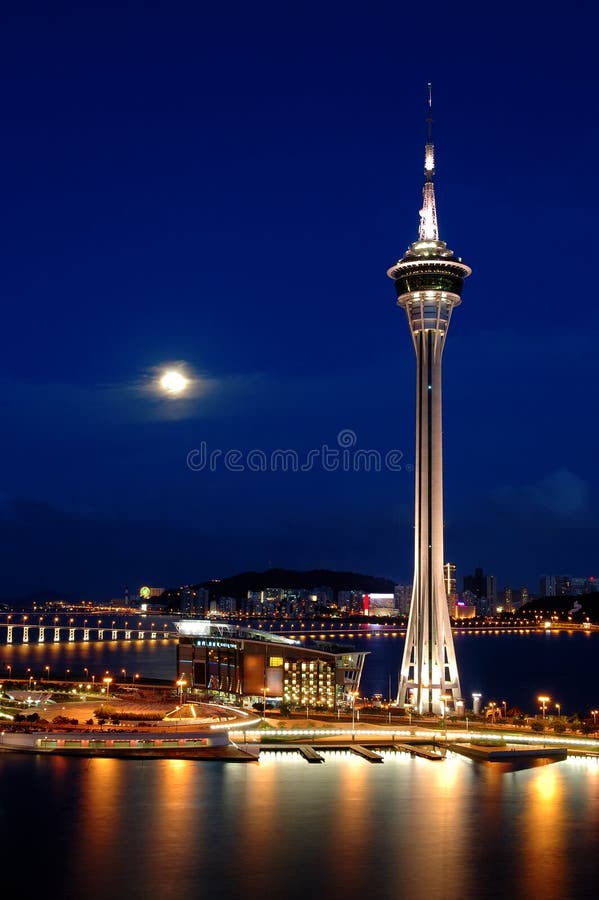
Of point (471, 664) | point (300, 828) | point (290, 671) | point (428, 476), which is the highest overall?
point (428, 476)

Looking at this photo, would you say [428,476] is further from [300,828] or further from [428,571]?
[300,828]

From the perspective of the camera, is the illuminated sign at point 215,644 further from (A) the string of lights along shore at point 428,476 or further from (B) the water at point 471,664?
(B) the water at point 471,664

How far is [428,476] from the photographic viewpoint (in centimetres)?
5512

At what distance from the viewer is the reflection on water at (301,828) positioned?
76.5 ft

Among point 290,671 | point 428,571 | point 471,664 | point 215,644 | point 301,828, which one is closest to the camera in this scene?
point 301,828

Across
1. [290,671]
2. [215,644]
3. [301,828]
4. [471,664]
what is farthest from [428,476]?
[471,664]

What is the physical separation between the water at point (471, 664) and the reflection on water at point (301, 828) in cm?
3500

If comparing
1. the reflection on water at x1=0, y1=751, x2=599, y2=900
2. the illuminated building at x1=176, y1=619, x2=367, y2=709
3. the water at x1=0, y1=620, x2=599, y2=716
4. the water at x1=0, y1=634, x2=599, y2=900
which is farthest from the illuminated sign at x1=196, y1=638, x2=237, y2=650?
the reflection on water at x1=0, y1=751, x2=599, y2=900

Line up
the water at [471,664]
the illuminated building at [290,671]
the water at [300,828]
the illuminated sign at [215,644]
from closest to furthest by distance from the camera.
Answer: the water at [300,828] < the illuminated building at [290,671] < the illuminated sign at [215,644] < the water at [471,664]

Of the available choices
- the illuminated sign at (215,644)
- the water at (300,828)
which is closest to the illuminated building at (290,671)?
the illuminated sign at (215,644)

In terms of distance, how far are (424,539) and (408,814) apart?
26.7 meters

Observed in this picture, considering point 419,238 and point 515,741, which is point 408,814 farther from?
point 419,238

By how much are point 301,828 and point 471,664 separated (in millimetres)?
84429

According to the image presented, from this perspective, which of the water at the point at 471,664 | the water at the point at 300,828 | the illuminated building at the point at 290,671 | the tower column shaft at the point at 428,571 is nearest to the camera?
the water at the point at 300,828
